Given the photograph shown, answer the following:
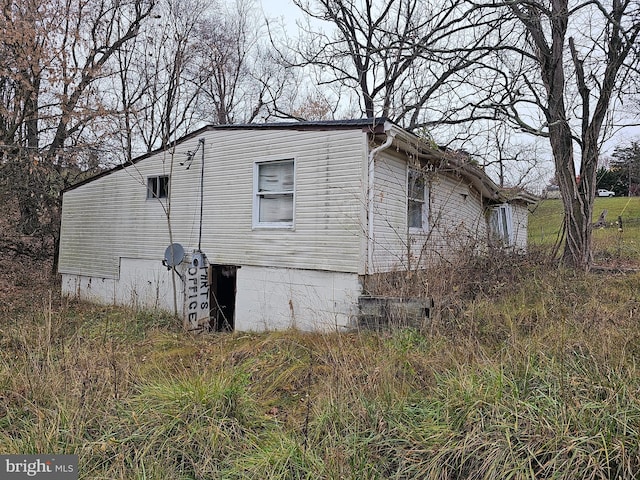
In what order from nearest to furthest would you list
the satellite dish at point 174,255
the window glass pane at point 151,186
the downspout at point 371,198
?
the downspout at point 371,198
the satellite dish at point 174,255
the window glass pane at point 151,186

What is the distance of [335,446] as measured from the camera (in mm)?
3020

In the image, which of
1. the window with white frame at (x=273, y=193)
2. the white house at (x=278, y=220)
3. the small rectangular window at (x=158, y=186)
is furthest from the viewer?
the small rectangular window at (x=158, y=186)

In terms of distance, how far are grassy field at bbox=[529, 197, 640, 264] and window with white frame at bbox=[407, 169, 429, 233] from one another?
3.61 metres

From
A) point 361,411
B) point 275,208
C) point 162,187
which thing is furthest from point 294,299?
point 162,187

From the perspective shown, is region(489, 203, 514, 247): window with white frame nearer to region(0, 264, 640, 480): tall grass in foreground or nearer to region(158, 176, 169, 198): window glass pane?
→ region(0, 264, 640, 480): tall grass in foreground

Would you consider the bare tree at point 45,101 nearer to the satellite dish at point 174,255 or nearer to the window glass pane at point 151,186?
the window glass pane at point 151,186

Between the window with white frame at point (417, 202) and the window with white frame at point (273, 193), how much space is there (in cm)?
245

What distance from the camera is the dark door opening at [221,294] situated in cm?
906

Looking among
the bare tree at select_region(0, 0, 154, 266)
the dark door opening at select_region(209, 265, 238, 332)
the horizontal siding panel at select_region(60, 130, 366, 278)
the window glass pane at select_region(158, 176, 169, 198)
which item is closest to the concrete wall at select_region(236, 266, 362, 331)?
the horizontal siding panel at select_region(60, 130, 366, 278)

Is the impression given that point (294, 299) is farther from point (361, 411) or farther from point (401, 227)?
point (361, 411)

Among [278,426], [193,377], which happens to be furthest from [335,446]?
[193,377]

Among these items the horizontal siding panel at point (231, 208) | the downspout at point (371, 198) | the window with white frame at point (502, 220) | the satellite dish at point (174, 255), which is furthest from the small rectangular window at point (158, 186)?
the window with white frame at point (502, 220)

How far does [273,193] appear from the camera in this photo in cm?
805

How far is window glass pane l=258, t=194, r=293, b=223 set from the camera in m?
7.92
